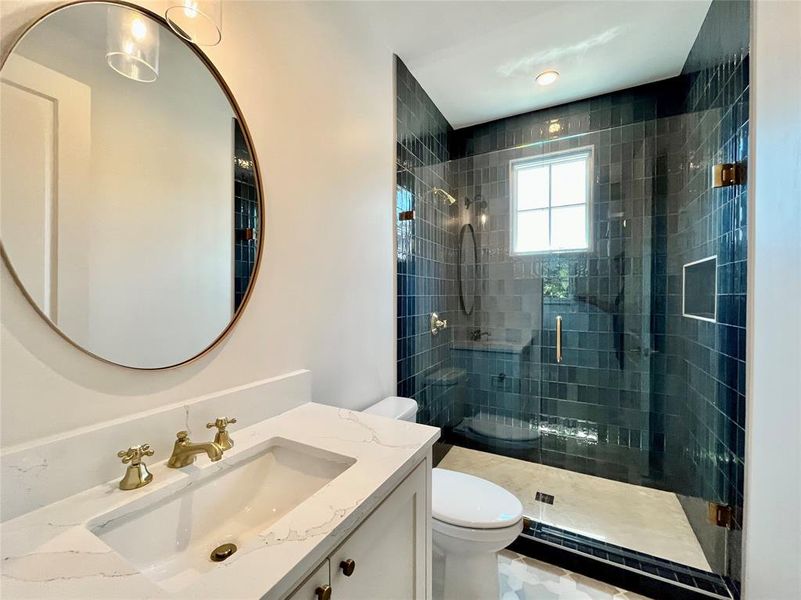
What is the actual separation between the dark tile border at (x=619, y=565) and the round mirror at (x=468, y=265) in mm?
1515

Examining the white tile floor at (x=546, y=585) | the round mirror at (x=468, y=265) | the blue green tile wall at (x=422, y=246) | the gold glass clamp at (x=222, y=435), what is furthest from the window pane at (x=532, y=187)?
the gold glass clamp at (x=222, y=435)

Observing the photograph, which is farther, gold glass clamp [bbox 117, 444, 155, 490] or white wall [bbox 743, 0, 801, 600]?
white wall [bbox 743, 0, 801, 600]

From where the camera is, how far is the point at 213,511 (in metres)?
0.75

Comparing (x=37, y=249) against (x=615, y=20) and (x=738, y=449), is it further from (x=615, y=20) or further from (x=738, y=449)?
(x=615, y=20)

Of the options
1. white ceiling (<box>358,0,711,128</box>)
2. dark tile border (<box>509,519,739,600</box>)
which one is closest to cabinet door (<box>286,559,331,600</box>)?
dark tile border (<box>509,519,739,600</box>)

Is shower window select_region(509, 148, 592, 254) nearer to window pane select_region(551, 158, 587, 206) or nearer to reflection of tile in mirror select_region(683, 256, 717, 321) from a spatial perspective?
window pane select_region(551, 158, 587, 206)

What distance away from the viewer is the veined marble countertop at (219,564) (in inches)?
16.8

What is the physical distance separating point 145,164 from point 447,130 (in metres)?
2.28

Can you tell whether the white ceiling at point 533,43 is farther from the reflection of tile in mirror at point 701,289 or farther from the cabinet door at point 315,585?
the cabinet door at point 315,585

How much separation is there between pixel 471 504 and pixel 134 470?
3.75 feet

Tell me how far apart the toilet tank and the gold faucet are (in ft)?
2.62

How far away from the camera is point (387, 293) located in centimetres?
173

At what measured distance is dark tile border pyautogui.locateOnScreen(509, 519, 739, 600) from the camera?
1.32m

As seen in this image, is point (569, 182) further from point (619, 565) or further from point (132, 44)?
point (132, 44)
